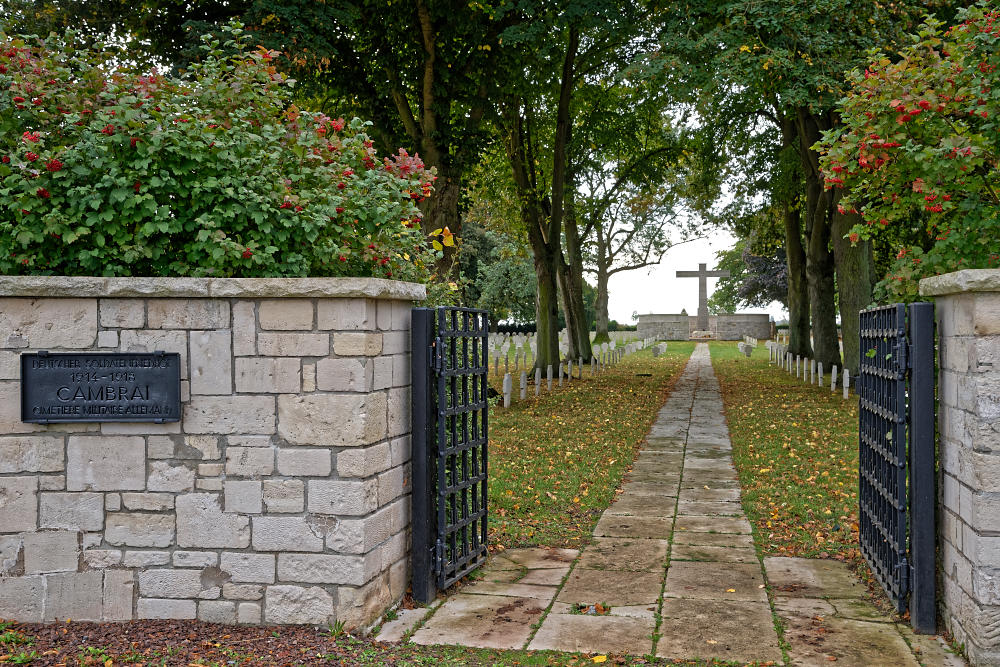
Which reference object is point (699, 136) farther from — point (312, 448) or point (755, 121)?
point (312, 448)

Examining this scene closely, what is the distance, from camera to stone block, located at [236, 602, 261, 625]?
4773 millimetres

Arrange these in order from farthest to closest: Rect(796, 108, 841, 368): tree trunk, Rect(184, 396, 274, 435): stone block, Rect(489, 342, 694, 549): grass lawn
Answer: Rect(796, 108, 841, 368): tree trunk, Rect(489, 342, 694, 549): grass lawn, Rect(184, 396, 274, 435): stone block

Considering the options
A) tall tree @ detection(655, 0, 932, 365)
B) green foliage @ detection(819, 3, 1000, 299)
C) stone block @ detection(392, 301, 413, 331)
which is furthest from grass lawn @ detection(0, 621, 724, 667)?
Result: tall tree @ detection(655, 0, 932, 365)

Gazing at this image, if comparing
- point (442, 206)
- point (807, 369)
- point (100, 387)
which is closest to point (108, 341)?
point (100, 387)

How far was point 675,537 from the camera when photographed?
269 inches

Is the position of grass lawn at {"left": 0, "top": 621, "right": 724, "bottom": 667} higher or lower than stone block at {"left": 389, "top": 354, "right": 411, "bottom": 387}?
lower

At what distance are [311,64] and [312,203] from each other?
8629mm

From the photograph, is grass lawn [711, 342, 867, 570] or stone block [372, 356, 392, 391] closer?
stone block [372, 356, 392, 391]

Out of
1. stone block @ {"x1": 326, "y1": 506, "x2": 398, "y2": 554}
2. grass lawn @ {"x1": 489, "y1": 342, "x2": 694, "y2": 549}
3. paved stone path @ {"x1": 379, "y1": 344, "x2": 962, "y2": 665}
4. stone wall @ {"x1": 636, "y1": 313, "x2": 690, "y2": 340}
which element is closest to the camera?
paved stone path @ {"x1": 379, "y1": 344, "x2": 962, "y2": 665}

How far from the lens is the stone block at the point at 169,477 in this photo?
4.81 meters

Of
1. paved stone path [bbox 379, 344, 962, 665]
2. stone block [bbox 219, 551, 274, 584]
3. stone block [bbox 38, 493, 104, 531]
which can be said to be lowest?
paved stone path [bbox 379, 344, 962, 665]

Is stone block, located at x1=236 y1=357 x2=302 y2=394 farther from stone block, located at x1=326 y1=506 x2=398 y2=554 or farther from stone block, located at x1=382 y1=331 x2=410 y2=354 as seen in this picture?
stone block, located at x1=326 y1=506 x2=398 y2=554

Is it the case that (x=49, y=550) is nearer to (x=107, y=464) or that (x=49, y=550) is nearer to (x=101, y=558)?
(x=101, y=558)

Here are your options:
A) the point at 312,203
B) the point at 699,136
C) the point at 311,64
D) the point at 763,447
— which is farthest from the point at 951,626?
the point at 699,136
